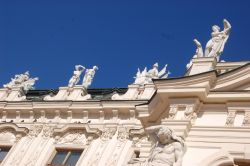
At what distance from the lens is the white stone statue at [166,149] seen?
46.2ft

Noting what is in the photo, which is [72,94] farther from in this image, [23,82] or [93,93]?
[23,82]

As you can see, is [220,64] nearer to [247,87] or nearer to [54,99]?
[247,87]

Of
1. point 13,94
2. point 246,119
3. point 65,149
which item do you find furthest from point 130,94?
point 246,119

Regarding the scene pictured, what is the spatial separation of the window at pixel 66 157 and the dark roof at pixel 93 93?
308cm

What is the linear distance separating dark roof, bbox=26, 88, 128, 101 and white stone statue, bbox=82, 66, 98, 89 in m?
0.37

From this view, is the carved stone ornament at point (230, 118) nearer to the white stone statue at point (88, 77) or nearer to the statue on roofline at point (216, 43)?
the statue on roofline at point (216, 43)

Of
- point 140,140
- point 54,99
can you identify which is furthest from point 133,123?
point 54,99

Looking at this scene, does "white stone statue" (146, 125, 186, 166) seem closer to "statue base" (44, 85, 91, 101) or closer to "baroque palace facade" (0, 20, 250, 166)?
"baroque palace facade" (0, 20, 250, 166)

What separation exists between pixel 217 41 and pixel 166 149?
5.63 m

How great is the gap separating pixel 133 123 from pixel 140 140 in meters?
0.95

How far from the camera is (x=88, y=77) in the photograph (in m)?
26.8

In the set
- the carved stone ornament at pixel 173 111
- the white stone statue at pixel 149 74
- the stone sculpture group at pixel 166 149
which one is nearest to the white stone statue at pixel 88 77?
the white stone statue at pixel 149 74

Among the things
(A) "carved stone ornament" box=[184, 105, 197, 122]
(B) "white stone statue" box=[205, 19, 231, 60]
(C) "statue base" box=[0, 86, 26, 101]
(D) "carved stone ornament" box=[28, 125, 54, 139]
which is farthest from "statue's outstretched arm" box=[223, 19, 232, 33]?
(C) "statue base" box=[0, 86, 26, 101]

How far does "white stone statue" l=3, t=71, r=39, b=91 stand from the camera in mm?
27828
